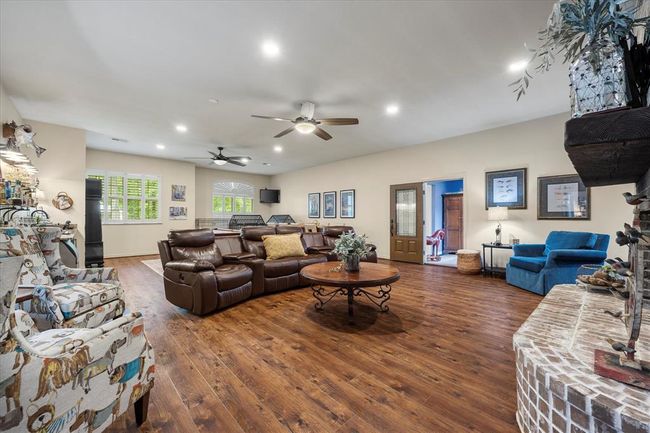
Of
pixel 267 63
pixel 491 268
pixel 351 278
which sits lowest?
pixel 491 268

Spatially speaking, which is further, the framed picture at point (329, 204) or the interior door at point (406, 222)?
the framed picture at point (329, 204)

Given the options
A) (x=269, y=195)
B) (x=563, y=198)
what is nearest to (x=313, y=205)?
(x=269, y=195)

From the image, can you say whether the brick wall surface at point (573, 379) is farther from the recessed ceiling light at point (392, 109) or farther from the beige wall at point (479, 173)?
the beige wall at point (479, 173)

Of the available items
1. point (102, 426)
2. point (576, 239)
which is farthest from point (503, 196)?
point (102, 426)

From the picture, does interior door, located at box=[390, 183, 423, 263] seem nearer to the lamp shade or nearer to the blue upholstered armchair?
the lamp shade

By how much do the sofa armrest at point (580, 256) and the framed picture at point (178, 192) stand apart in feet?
30.5

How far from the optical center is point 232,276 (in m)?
3.35

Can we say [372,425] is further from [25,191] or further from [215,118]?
[25,191]

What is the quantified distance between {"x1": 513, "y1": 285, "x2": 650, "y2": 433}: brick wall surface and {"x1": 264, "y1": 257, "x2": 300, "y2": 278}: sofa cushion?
316 centimetres

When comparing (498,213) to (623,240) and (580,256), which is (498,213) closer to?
(580,256)

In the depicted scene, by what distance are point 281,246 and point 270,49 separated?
290 centimetres

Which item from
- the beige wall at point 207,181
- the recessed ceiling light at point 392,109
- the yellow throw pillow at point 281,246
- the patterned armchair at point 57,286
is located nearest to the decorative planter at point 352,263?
the yellow throw pillow at point 281,246

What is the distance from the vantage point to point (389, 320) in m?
2.90

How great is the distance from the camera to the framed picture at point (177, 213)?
8297 mm
